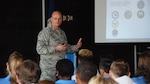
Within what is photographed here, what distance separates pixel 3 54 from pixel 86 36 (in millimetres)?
1731

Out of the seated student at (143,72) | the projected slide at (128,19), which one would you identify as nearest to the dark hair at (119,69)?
the seated student at (143,72)

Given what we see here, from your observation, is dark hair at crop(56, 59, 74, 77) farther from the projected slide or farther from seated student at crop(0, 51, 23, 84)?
the projected slide

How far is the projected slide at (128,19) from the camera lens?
246 inches

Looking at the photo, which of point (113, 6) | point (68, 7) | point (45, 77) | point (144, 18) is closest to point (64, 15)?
point (68, 7)

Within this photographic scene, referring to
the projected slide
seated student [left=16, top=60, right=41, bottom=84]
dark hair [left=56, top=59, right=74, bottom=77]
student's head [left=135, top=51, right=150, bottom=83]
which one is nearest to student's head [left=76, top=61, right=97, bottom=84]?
seated student [left=16, top=60, right=41, bottom=84]

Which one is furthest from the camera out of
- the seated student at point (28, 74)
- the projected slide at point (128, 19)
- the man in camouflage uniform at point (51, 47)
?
the projected slide at point (128, 19)

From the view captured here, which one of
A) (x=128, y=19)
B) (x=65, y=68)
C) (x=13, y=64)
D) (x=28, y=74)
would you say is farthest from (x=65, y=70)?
→ (x=128, y=19)

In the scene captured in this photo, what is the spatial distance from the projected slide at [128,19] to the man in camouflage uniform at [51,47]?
157 centimetres

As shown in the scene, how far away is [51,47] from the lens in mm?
4840

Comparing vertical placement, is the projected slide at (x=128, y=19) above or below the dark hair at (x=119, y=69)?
above

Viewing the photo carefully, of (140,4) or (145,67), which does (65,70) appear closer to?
(145,67)

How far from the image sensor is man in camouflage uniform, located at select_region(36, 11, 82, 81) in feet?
15.9

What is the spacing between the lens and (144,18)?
623 cm

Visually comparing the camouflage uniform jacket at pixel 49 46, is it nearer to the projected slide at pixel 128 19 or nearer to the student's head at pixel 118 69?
the student's head at pixel 118 69
